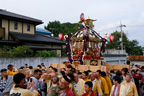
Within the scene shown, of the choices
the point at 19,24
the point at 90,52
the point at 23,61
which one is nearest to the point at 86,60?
the point at 90,52

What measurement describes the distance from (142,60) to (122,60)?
467 centimetres

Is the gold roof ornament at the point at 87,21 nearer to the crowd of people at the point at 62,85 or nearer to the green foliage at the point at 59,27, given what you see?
the crowd of people at the point at 62,85

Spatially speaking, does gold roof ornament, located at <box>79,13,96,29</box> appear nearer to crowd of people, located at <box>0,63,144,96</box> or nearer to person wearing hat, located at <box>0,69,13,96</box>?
crowd of people, located at <box>0,63,144,96</box>

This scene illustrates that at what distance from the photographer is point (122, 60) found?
2436 centimetres

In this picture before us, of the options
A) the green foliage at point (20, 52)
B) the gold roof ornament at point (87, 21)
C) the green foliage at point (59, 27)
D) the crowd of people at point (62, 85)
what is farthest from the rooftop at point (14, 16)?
the green foliage at point (59, 27)

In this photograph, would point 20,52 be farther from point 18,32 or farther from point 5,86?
A: point 5,86

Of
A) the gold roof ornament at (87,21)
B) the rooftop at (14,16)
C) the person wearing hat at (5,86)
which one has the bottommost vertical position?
the person wearing hat at (5,86)

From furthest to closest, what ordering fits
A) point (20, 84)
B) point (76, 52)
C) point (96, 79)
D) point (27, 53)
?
point (27, 53) < point (76, 52) < point (96, 79) < point (20, 84)

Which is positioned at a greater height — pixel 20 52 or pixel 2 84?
pixel 20 52

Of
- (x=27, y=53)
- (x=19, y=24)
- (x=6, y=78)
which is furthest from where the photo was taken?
(x=19, y=24)

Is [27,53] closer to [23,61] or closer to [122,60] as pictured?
[23,61]

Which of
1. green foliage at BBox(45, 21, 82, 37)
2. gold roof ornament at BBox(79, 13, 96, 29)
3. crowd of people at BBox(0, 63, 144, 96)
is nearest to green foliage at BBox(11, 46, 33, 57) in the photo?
gold roof ornament at BBox(79, 13, 96, 29)

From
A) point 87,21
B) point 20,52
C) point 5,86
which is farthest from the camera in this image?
point 20,52

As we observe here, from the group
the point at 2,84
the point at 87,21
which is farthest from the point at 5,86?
the point at 87,21
